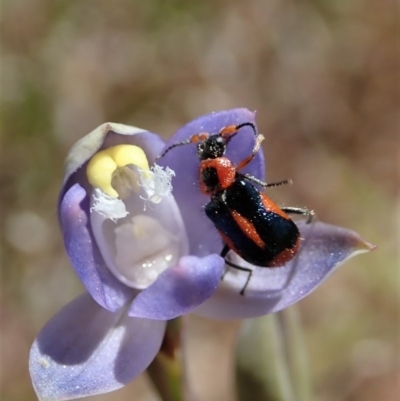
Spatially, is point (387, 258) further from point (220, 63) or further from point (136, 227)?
point (136, 227)

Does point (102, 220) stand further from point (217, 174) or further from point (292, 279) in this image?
point (292, 279)

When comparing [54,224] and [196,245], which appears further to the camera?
[54,224]

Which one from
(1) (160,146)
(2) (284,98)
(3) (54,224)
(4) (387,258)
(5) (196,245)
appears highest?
(1) (160,146)

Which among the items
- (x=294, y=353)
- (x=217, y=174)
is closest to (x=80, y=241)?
(x=217, y=174)

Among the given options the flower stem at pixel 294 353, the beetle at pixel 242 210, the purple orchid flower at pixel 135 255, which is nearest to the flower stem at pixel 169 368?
the purple orchid flower at pixel 135 255

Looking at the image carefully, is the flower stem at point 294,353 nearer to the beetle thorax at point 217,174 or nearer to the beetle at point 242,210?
the beetle at point 242,210

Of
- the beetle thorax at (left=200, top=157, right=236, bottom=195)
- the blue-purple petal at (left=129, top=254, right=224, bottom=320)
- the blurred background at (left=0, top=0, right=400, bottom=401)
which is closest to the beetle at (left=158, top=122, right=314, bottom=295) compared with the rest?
the beetle thorax at (left=200, top=157, right=236, bottom=195)

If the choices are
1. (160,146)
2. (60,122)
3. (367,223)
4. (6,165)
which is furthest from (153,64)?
(160,146)
